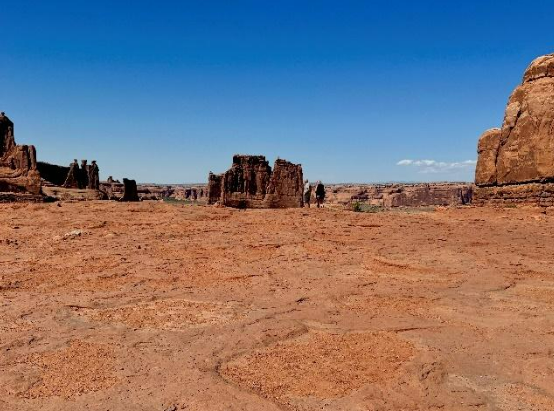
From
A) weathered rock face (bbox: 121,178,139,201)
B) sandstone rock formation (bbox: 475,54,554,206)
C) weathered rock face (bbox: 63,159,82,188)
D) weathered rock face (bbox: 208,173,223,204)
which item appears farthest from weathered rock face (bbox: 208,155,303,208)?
weathered rock face (bbox: 63,159,82,188)

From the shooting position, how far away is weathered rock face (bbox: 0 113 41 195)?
18000 mm

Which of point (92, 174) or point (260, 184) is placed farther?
point (92, 174)

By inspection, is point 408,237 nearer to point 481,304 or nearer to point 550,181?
point 481,304

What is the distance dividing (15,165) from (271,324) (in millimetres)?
19481

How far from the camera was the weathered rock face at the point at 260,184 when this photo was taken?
22.1 meters

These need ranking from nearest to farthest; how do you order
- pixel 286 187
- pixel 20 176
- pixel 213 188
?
pixel 20 176 → pixel 286 187 → pixel 213 188

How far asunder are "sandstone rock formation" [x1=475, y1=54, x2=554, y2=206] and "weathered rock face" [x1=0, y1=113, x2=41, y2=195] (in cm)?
2215

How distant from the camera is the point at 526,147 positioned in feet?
62.3

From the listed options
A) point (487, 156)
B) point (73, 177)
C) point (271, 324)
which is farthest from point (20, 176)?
point (487, 156)

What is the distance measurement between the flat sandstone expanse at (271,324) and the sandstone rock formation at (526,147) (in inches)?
423

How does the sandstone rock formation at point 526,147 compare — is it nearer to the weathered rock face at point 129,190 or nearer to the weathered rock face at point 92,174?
the weathered rock face at point 129,190

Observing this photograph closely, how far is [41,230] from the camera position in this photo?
409 inches

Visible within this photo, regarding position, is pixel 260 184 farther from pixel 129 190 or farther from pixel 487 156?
pixel 487 156

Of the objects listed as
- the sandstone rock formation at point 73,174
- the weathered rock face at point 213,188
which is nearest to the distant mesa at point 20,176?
the sandstone rock formation at point 73,174
